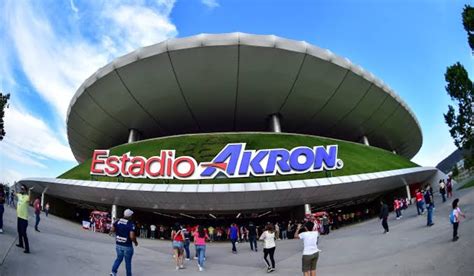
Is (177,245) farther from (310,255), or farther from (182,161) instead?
(182,161)

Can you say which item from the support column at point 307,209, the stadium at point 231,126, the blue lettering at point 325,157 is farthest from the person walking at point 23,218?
the support column at point 307,209

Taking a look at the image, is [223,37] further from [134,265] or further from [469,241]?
[469,241]

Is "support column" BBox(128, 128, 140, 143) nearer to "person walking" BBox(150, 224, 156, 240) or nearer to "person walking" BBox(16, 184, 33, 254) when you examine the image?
"person walking" BBox(150, 224, 156, 240)

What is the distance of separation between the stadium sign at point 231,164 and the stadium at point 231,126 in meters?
0.07

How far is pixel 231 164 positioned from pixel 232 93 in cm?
704

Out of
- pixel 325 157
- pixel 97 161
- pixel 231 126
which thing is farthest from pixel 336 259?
pixel 231 126

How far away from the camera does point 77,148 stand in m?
42.2

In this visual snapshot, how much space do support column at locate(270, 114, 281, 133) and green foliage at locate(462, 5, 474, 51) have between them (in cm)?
1429

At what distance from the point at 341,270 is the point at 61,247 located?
8.39m

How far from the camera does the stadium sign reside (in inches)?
899

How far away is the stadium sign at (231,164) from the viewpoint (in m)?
22.8

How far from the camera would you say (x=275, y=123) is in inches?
1172

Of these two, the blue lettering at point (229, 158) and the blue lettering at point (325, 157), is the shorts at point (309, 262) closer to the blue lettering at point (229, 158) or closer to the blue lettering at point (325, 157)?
the blue lettering at point (229, 158)

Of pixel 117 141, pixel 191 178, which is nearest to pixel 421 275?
pixel 191 178
